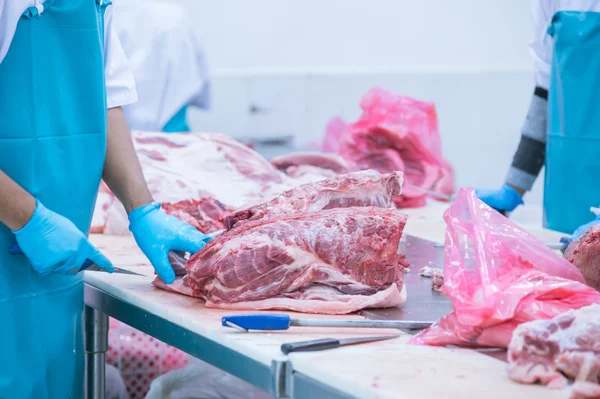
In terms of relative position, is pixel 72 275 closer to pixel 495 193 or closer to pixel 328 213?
pixel 328 213

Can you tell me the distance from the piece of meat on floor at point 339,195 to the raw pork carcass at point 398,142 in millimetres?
1827

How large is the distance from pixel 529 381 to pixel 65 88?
1.31m

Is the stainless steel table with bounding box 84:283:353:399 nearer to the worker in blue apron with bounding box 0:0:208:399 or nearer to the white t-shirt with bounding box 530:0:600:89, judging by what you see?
the worker in blue apron with bounding box 0:0:208:399

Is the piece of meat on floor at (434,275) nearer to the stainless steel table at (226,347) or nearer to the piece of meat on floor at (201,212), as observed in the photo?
the stainless steel table at (226,347)

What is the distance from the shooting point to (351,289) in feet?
6.68

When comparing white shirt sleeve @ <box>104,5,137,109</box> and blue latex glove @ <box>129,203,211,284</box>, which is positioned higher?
white shirt sleeve @ <box>104,5,137,109</box>

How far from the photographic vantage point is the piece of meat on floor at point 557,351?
1.45m

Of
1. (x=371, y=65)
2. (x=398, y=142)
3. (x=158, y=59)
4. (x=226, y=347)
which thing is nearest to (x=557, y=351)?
(x=226, y=347)

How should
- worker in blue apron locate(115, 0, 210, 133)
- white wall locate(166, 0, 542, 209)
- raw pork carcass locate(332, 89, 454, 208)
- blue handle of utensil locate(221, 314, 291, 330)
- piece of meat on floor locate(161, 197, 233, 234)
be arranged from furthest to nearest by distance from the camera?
white wall locate(166, 0, 542, 209), worker in blue apron locate(115, 0, 210, 133), raw pork carcass locate(332, 89, 454, 208), piece of meat on floor locate(161, 197, 233, 234), blue handle of utensil locate(221, 314, 291, 330)

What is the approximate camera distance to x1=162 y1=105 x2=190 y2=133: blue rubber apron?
5609 mm

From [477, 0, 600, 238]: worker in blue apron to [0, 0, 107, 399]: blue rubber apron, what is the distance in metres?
1.88

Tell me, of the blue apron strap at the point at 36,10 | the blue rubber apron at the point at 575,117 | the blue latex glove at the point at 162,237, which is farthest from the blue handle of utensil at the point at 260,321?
the blue rubber apron at the point at 575,117

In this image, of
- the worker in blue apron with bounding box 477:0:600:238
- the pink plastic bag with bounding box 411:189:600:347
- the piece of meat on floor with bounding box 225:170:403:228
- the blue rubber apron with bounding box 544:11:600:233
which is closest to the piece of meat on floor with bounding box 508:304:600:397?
the pink plastic bag with bounding box 411:189:600:347

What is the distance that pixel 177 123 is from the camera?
5.69m
